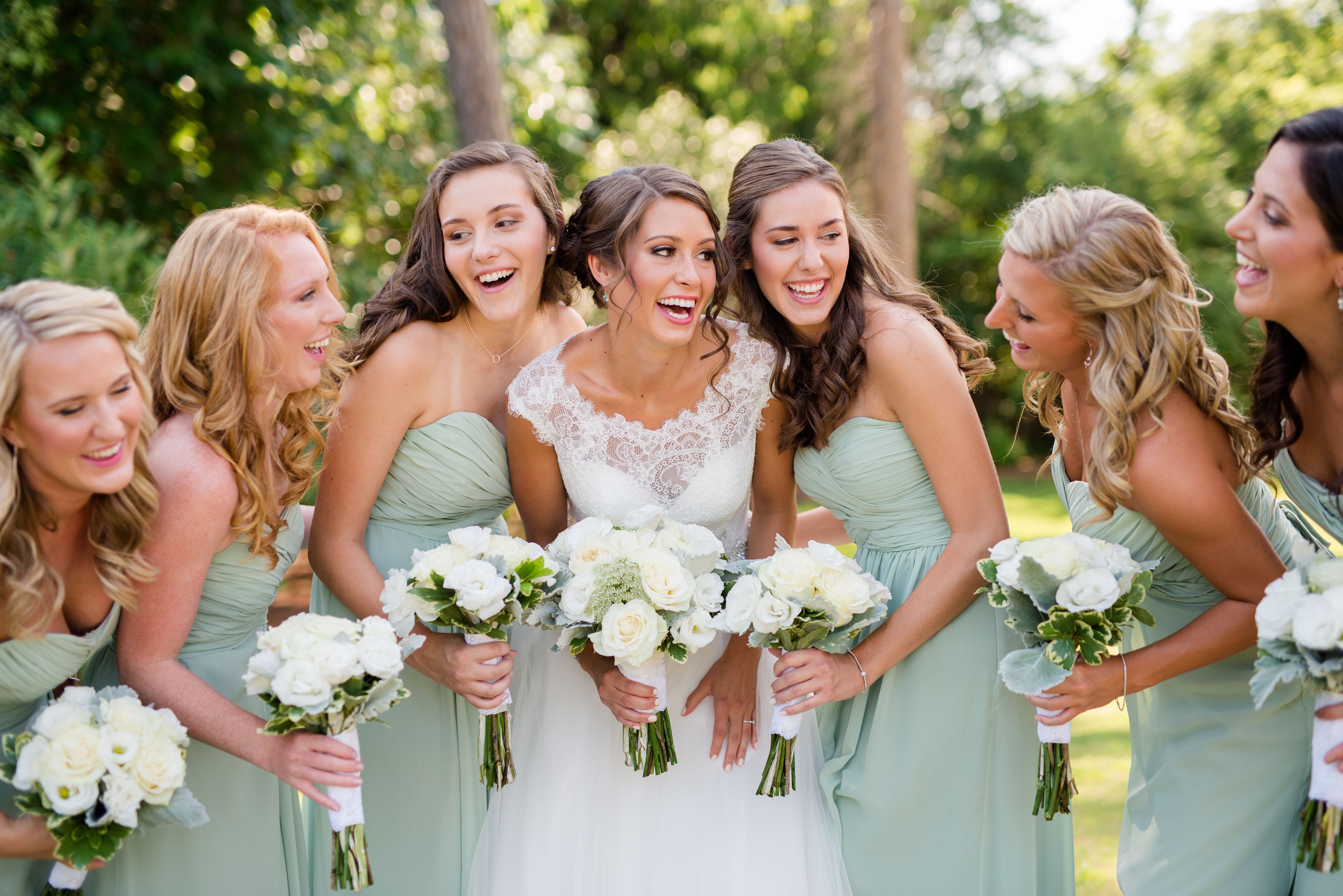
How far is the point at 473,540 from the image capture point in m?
3.34

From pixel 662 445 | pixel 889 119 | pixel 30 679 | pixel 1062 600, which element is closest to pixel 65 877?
pixel 30 679

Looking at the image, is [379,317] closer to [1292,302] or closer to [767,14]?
[1292,302]

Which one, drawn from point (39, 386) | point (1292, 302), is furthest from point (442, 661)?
point (1292, 302)

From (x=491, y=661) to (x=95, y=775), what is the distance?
1.19 meters

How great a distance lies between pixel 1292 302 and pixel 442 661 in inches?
117

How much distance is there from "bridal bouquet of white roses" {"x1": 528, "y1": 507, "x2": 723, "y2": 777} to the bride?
0.57 feet

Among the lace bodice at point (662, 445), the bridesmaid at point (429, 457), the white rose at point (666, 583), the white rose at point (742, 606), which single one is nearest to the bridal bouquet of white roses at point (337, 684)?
the white rose at point (666, 583)

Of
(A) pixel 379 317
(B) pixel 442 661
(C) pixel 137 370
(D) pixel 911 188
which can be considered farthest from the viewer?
(D) pixel 911 188

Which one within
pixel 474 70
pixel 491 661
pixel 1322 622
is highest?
pixel 474 70

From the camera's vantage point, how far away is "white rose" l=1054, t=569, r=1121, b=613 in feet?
9.50

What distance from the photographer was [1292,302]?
9.95 ft

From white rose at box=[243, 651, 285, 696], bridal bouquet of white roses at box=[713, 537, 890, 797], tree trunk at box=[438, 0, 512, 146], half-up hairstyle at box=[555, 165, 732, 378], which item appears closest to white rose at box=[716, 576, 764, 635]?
bridal bouquet of white roses at box=[713, 537, 890, 797]

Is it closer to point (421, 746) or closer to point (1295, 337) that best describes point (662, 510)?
point (421, 746)

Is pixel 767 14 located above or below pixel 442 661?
above
